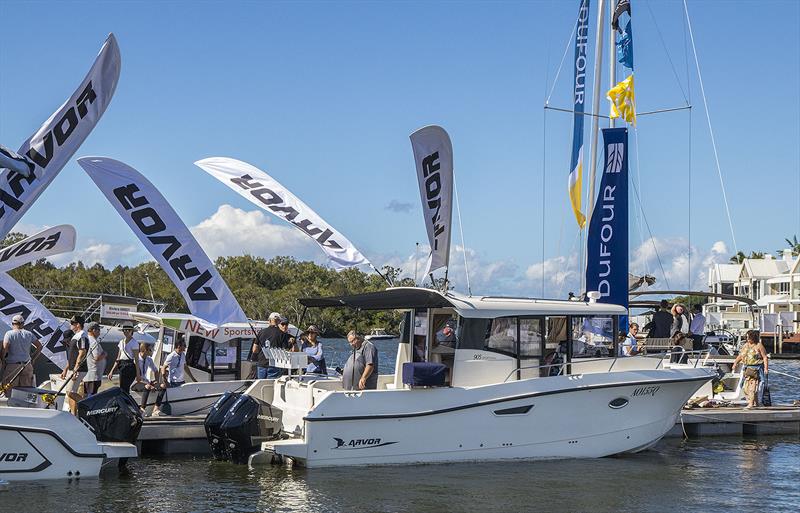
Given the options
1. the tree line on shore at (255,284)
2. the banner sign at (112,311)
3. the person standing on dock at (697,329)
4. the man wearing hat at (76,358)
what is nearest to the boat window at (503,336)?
the man wearing hat at (76,358)

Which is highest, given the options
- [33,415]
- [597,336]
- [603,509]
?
[597,336]

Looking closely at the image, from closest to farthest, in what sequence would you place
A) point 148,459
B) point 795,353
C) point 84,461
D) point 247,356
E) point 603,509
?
point 603,509 → point 84,461 → point 148,459 → point 247,356 → point 795,353

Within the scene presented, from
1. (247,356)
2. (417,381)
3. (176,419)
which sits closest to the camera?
(417,381)

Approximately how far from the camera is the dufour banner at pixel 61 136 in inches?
628

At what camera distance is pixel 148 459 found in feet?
54.1

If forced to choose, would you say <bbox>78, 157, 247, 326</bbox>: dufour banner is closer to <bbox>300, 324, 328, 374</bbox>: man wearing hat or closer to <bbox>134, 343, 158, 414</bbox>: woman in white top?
<bbox>134, 343, 158, 414</bbox>: woman in white top

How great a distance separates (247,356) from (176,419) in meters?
2.83

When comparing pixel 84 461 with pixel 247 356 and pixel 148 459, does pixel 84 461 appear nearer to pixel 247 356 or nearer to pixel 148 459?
pixel 148 459

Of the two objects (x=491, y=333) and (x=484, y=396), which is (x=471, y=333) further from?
(x=484, y=396)

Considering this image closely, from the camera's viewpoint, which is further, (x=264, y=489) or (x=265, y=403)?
(x=265, y=403)

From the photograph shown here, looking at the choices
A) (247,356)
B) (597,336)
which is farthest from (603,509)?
(247,356)

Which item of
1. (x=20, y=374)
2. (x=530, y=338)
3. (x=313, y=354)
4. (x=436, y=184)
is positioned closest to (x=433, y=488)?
(x=530, y=338)

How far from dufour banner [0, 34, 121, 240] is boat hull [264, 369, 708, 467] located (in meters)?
5.47

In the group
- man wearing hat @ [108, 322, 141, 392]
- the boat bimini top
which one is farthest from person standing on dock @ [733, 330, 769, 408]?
man wearing hat @ [108, 322, 141, 392]
